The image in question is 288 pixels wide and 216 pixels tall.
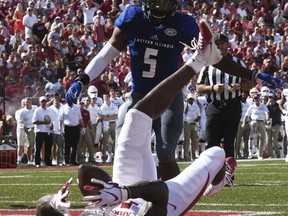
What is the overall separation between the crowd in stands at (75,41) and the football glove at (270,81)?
10964 millimetres

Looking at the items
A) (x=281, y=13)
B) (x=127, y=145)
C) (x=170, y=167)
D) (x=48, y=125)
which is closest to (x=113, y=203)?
(x=127, y=145)

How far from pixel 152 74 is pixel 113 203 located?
2.40m

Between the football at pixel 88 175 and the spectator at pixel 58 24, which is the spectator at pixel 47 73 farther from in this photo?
the football at pixel 88 175

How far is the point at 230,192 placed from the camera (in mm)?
8867

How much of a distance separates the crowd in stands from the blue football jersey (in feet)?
35.1

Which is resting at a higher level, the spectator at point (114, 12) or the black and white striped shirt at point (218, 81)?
the spectator at point (114, 12)

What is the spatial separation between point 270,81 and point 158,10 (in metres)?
0.91

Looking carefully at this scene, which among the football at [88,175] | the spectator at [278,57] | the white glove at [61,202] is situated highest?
the spectator at [278,57]

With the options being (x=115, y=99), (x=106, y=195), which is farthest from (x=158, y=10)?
(x=115, y=99)

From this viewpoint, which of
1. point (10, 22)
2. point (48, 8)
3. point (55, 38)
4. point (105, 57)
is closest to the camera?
point (105, 57)

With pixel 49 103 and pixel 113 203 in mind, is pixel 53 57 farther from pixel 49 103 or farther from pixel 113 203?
pixel 113 203

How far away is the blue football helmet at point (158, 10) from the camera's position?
20.0ft

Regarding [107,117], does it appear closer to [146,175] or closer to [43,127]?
[43,127]

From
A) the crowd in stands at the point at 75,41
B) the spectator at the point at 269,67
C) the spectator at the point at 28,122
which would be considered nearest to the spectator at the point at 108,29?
the crowd in stands at the point at 75,41
